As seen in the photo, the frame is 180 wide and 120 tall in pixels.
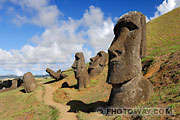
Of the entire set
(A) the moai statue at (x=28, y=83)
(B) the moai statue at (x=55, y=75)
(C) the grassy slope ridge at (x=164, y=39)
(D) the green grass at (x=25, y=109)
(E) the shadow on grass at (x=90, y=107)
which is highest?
(C) the grassy slope ridge at (x=164, y=39)

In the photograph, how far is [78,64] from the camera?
1852cm

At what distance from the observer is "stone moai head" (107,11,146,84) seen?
7.07 metres

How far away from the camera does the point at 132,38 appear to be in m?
7.29

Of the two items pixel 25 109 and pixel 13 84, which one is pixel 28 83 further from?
pixel 13 84

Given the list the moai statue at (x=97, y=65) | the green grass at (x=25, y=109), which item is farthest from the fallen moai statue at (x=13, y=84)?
the moai statue at (x=97, y=65)

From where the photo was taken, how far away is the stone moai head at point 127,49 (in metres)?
7.07

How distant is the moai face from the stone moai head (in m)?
10.9

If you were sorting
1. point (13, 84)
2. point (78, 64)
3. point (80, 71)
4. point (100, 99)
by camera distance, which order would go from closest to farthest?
point (100, 99) < point (80, 71) < point (78, 64) < point (13, 84)

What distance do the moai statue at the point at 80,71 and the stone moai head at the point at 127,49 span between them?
1046cm

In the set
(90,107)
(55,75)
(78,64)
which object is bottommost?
(90,107)

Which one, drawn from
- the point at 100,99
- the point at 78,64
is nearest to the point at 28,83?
the point at 78,64

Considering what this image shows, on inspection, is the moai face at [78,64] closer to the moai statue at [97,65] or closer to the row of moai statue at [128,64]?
the moai statue at [97,65]

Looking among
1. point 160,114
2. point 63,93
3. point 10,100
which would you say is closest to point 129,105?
point 160,114

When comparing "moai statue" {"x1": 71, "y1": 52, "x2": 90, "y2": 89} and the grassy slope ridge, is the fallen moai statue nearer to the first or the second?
"moai statue" {"x1": 71, "y1": 52, "x2": 90, "y2": 89}
